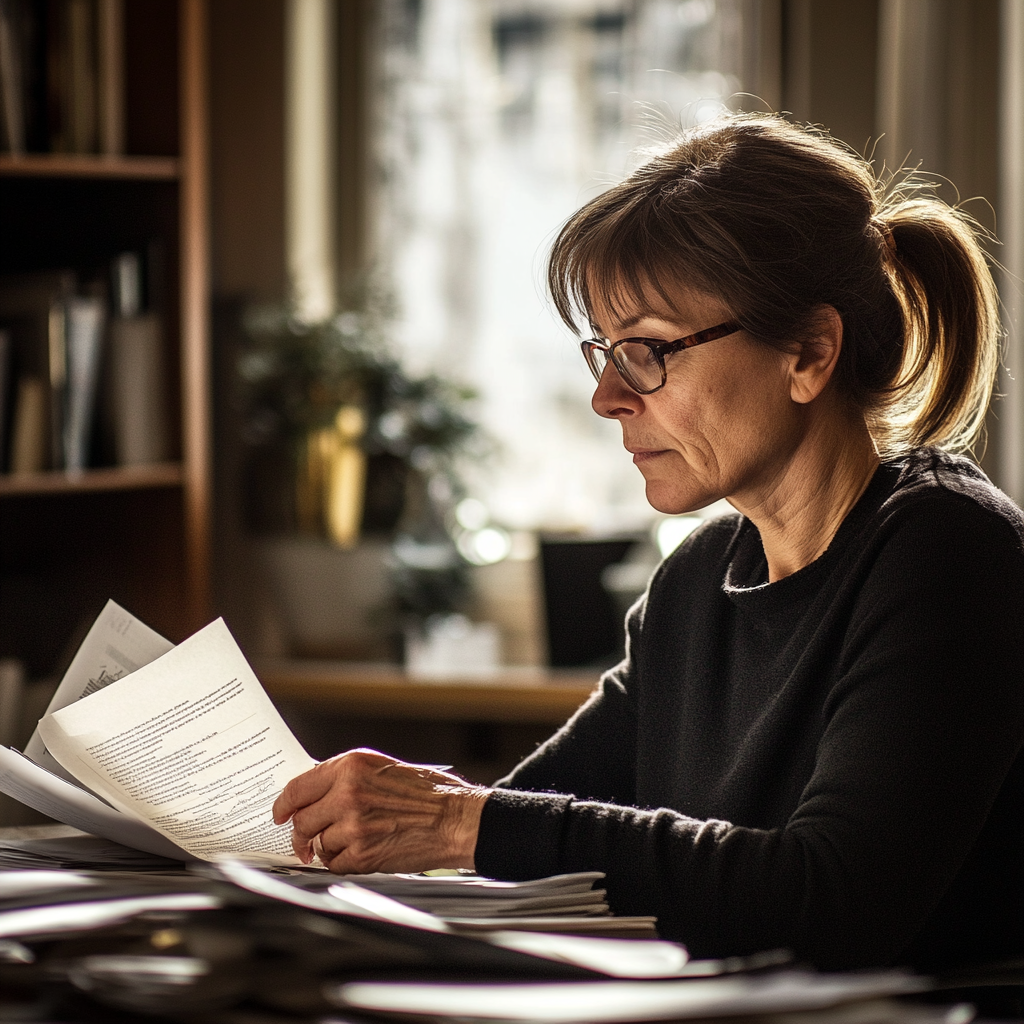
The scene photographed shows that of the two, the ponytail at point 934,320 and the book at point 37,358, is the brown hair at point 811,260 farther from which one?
the book at point 37,358

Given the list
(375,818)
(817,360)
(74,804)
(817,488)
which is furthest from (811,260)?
(74,804)

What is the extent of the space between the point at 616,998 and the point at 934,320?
0.84 meters

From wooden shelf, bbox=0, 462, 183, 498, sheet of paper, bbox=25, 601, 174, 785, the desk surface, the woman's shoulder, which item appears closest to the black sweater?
the woman's shoulder

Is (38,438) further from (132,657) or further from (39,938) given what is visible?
(39,938)

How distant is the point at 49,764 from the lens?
95cm

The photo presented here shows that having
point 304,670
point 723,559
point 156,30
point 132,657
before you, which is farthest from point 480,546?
point 132,657

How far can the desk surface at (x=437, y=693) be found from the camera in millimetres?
2246

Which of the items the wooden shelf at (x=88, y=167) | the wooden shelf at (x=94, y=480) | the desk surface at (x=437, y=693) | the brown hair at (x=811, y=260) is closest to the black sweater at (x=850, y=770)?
the brown hair at (x=811, y=260)

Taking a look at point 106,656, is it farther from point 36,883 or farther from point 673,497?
point 673,497

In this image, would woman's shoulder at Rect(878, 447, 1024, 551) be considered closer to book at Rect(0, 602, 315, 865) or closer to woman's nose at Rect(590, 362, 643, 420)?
woman's nose at Rect(590, 362, 643, 420)

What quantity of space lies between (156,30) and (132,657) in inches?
67.7

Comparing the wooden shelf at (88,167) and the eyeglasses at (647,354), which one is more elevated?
the wooden shelf at (88,167)

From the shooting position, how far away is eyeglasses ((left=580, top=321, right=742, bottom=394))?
1.11 m

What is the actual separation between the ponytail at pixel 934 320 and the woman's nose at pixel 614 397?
228 mm
